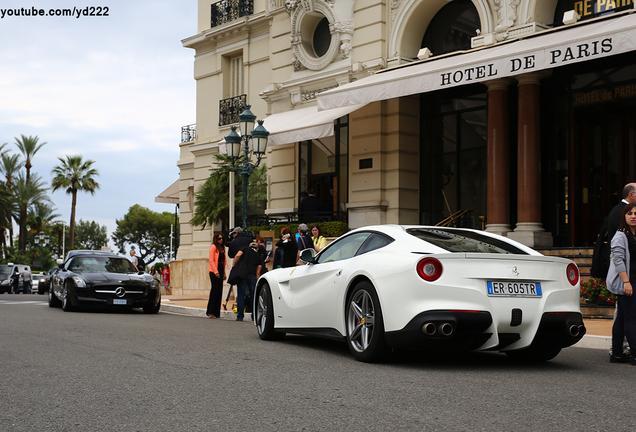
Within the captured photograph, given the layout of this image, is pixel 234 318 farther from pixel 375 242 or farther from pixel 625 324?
pixel 625 324

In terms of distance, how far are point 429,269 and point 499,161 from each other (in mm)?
10130

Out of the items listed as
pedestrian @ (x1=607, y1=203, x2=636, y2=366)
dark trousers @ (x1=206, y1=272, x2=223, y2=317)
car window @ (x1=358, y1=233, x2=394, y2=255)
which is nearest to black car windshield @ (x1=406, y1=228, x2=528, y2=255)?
car window @ (x1=358, y1=233, x2=394, y2=255)

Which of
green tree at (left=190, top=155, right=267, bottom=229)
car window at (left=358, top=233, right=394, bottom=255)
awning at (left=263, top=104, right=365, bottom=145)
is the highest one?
awning at (left=263, top=104, right=365, bottom=145)

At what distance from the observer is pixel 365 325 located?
7066 millimetres

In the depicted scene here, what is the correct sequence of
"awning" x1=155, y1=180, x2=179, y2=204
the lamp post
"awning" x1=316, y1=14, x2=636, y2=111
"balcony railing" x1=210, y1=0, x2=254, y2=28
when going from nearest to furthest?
"awning" x1=316, y1=14, x2=636, y2=111, the lamp post, "balcony railing" x1=210, y1=0, x2=254, y2=28, "awning" x1=155, y1=180, x2=179, y2=204

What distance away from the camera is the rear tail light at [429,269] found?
6.48 m

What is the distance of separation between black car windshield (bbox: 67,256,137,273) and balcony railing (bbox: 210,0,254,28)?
11.5 m

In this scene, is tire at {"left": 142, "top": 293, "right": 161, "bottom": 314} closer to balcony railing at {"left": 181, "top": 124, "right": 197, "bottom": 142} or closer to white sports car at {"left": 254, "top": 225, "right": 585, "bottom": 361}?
white sports car at {"left": 254, "top": 225, "right": 585, "bottom": 361}

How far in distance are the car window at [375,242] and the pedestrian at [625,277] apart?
87.3 inches

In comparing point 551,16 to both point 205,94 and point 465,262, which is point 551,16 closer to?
point 465,262

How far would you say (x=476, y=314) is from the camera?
6.38 metres

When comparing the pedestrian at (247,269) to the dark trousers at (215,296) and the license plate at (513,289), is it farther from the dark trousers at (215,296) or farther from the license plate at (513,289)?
the license plate at (513,289)

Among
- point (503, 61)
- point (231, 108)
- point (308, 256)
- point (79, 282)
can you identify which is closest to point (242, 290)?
point (79, 282)

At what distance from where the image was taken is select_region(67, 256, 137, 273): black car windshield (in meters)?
16.1
